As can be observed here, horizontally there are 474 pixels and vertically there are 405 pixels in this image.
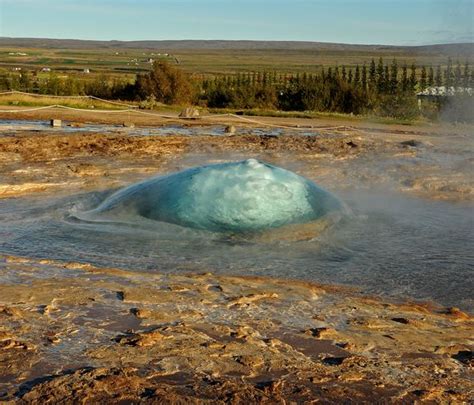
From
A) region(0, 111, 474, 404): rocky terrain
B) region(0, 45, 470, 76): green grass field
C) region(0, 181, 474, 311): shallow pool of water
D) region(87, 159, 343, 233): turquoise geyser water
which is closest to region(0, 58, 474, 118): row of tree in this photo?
region(0, 181, 474, 311): shallow pool of water

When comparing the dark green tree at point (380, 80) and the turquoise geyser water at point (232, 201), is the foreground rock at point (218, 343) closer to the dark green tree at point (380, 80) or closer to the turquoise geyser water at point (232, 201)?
the turquoise geyser water at point (232, 201)

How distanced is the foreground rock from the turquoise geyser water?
148 cm

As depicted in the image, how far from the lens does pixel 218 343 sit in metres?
3.39

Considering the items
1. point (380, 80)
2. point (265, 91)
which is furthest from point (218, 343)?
point (380, 80)

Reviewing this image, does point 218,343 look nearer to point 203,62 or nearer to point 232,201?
point 232,201

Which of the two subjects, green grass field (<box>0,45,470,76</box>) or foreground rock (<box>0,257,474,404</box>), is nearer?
foreground rock (<box>0,257,474,404</box>)

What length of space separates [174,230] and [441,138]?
1040 centimetres

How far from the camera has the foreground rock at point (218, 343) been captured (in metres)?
2.88

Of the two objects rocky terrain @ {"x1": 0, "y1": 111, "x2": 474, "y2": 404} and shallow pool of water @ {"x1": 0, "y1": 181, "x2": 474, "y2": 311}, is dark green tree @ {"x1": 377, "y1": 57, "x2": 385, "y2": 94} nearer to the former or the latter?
shallow pool of water @ {"x1": 0, "y1": 181, "x2": 474, "y2": 311}

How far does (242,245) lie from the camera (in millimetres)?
5727

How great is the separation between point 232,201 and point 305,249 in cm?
82

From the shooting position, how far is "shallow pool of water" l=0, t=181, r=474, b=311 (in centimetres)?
491

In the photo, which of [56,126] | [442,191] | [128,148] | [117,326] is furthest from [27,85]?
[117,326]

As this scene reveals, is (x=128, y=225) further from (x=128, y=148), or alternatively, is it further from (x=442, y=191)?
(x=128, y=148)
